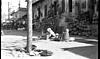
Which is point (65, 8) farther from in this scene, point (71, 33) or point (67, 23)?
point (71, 33)

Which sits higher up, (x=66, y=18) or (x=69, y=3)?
(x=69, y=3)

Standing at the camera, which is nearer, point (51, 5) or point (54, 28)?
point (54, 28)

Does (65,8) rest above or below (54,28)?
above

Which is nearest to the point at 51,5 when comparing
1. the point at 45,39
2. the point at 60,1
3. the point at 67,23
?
the point at 60,1

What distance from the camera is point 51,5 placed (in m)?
25.6

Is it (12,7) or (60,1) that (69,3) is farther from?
(12,7)

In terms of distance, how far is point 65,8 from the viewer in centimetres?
2173

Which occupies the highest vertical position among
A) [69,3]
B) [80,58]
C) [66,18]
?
[69,3]

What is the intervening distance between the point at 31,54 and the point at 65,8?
14651 mm

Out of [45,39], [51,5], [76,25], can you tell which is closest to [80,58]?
[45,39]

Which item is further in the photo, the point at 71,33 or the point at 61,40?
the point at 71,33

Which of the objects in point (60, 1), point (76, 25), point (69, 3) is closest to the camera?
point (76, 25)

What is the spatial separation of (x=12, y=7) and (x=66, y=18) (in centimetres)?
4886

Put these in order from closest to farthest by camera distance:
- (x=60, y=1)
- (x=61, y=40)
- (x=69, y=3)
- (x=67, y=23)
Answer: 1. (x=61, y=40)
2. (x=67, y=23)
3. (x=69, y=3)
4. (x=60, y=1)
